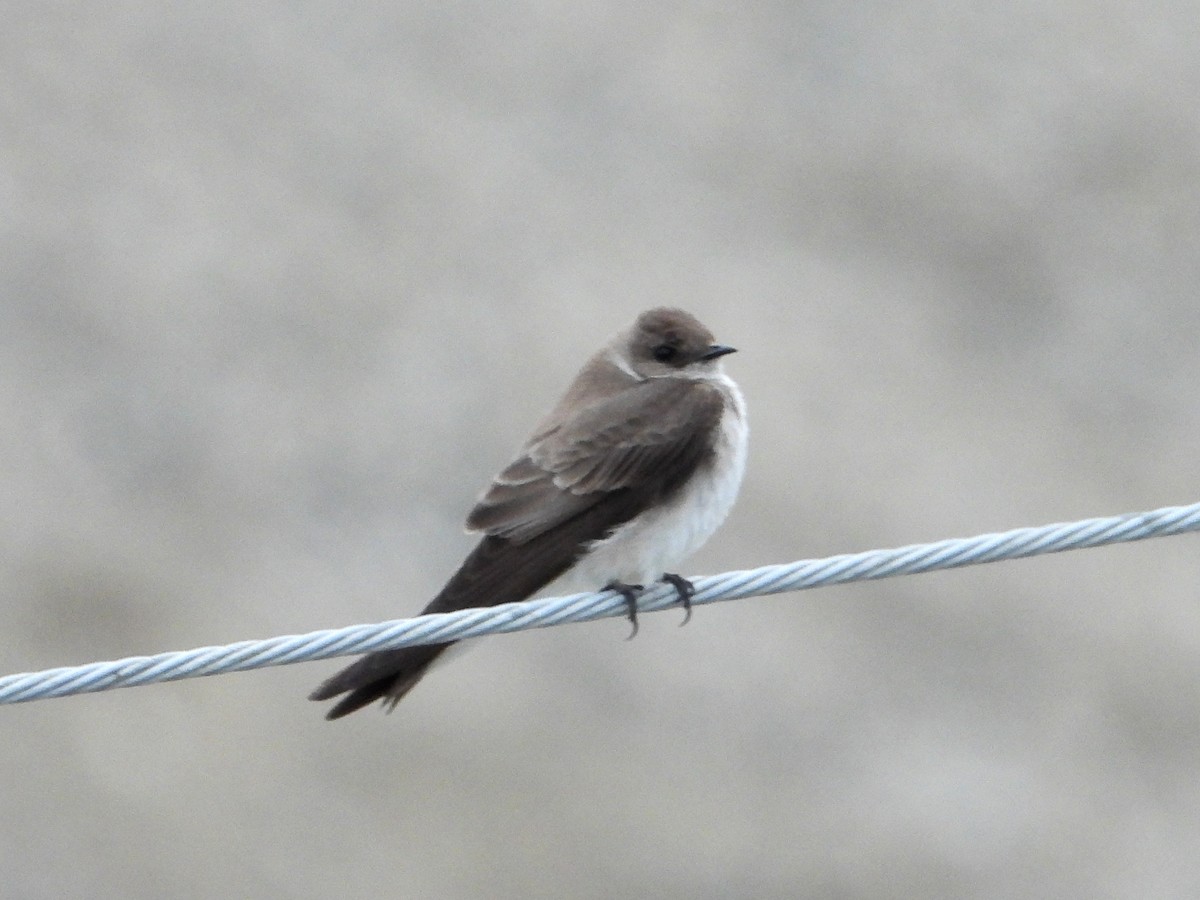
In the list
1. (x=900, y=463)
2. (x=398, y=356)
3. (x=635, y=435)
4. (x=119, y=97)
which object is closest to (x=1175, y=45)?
(x=900, y=463)

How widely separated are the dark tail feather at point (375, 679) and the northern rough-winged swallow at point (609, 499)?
111 millimetres

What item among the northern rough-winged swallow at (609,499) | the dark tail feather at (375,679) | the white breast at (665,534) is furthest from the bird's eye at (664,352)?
the dark tail feather at (375,679)

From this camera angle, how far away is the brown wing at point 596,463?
5168 mm

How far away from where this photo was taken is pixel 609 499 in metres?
5.18

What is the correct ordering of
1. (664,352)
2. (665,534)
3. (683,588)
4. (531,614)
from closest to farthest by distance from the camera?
(531,614) < (683,588) < (665,534) < (664,352)

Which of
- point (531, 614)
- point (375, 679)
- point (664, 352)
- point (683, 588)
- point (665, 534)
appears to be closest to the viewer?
point (531, 614)

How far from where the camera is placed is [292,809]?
9.79 meters

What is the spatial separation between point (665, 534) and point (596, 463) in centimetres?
26

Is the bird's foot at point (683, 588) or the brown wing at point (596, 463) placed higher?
the brown wing at point (596, 463)

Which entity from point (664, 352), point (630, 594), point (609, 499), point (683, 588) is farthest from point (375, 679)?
point (664, 352)

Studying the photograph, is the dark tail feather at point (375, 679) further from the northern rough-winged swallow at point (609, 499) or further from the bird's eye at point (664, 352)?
the bird's eye at point (664, 352)

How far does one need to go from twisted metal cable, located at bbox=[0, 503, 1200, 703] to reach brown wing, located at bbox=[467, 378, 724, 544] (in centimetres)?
107

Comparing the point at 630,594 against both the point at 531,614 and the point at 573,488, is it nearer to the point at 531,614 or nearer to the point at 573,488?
the point at 573,488

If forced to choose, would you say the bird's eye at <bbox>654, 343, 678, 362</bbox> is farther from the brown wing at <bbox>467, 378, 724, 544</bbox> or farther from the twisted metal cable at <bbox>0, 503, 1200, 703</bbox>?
the twisted metal cable at <bbox>0, 503, 1200, 703</bbox>
